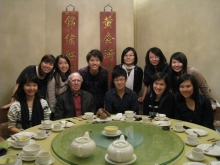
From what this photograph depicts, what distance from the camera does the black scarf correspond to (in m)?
2.29

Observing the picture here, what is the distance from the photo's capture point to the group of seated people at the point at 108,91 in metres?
2.30

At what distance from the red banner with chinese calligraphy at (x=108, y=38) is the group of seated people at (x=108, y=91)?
364mm

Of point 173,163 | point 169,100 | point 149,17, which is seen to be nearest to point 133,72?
point 169,100

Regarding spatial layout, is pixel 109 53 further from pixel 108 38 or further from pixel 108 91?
pixel 108 91

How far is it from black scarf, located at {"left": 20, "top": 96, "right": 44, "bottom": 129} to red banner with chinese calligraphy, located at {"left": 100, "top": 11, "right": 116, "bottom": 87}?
5.13ft

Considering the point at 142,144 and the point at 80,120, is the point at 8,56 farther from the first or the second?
the point at 142,144

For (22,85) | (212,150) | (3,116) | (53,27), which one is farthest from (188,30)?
(3,116)

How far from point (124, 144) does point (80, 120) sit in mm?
1084

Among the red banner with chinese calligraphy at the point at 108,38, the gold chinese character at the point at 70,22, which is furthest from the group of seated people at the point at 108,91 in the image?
the gold chinese character at the point at 70,22

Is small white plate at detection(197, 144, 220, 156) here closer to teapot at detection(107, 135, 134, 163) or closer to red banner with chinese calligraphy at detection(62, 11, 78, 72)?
teapot at detection(107, 135, 134, 163)

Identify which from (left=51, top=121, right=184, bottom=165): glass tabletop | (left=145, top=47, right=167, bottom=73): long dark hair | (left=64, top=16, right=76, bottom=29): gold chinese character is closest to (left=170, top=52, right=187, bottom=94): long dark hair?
(left=145, top=47, right=167, bottom=73): long dark hair

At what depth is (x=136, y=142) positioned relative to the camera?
1.50 metres

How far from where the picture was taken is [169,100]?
2.54m

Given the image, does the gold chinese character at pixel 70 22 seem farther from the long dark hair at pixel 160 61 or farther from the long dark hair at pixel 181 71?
the long dark hair at pixel 181 71
